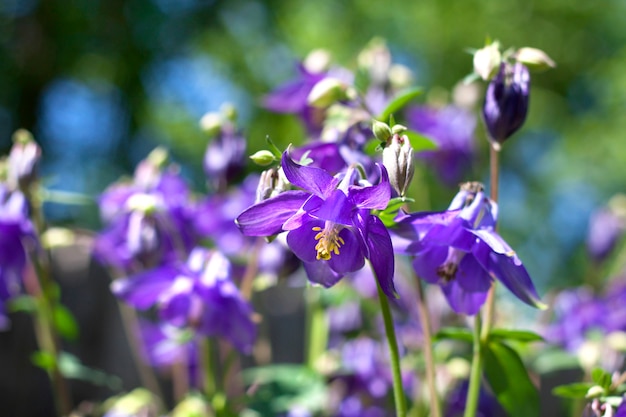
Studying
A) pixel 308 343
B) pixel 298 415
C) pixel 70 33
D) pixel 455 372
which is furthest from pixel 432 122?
pixel 70 33

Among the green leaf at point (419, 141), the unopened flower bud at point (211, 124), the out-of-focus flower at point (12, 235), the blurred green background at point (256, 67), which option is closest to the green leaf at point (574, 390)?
the green leaf at point (419, 141)

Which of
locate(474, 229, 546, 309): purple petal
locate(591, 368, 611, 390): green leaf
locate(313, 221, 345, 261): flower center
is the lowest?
locate(591, 368, 611, 390): green leaf

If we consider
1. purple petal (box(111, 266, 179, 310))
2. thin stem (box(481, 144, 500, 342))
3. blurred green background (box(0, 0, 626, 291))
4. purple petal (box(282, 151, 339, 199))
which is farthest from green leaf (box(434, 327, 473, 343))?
blurred green background (box(0, 0, 626, 291))

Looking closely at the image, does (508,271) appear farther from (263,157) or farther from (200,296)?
(200,296)

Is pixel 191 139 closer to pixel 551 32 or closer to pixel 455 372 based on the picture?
pixel 551 32

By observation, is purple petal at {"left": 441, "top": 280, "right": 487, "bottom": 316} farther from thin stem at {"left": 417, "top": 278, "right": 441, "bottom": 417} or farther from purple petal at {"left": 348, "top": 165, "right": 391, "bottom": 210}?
purple petal at {"left": 348, "top": 165, "right": 391, "bottom": 210}

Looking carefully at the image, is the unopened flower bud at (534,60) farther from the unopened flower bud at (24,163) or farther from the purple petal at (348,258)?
the unopened flower bud at (24,163)
